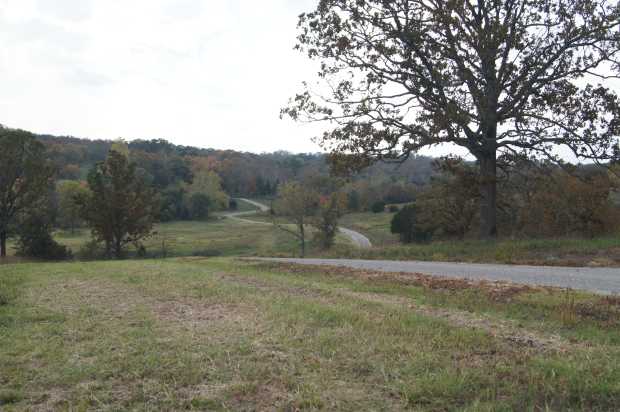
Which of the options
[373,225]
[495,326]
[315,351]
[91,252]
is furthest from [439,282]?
[373,225]

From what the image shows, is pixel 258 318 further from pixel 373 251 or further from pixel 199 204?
pixel 199 204

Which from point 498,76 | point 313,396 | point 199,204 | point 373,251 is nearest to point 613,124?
point 498,76

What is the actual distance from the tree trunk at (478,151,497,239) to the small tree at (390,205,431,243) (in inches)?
1133

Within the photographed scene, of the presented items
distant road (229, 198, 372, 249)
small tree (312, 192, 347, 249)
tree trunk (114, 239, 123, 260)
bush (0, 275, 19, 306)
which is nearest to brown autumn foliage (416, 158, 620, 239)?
distant road (229, 198, 372, 249)

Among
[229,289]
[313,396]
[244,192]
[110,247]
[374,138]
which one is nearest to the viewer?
[313,396]

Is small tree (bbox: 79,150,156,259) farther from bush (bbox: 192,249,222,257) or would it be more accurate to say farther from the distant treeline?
the distant treeline

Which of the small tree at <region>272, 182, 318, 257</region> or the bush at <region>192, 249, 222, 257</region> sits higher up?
the small tree at <region>272, 182, 318, 257</region>

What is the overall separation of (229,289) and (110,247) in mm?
34579

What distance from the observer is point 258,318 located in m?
6.53

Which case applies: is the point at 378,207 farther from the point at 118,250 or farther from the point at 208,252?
the point at 118,250

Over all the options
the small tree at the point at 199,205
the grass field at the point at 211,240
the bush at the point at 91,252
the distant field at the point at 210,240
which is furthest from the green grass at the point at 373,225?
the bush at the point at 91,252

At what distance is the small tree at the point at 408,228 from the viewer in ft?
160

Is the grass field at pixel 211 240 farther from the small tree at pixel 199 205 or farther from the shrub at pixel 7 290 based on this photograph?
the shrub at pixel 7 290

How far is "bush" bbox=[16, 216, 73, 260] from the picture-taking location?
38.8 metres
